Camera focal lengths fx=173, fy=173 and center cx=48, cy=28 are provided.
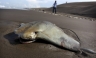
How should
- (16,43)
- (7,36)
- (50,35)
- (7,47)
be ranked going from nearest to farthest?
(7,47) → (16,43) → (50,35) → (7,36)

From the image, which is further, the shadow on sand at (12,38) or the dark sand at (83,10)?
the dark sand at (83,10)

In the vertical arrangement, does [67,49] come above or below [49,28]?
below

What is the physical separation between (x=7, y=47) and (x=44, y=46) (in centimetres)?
83

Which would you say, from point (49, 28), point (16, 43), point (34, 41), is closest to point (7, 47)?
point (16, 43)

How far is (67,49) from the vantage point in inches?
159

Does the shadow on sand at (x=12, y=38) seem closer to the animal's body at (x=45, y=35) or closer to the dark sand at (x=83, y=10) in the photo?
the animal's body at (x=45, y=35)

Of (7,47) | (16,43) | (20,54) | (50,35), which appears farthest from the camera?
(50,35)

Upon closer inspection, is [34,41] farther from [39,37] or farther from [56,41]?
[56,41]

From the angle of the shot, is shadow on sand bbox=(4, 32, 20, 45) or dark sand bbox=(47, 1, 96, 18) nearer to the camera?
shadow on sand bbox=(4, 32, 20, 45)

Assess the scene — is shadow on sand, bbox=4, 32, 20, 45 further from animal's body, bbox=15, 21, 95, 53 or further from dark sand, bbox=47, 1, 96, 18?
dark sand, bbox=47, 1, 96, 18

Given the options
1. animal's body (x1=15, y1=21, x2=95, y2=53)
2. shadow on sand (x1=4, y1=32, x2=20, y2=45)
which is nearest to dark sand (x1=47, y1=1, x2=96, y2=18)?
animal's body (x1=15, y1=21, x2=95, y2=53)

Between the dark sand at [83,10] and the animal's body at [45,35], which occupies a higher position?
the animal's body at [45,35]

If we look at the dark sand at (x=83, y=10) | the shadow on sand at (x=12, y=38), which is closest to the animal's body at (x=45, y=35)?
the shadow on sand at (x=12, y=38)

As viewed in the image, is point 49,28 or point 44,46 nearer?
point 44,46
